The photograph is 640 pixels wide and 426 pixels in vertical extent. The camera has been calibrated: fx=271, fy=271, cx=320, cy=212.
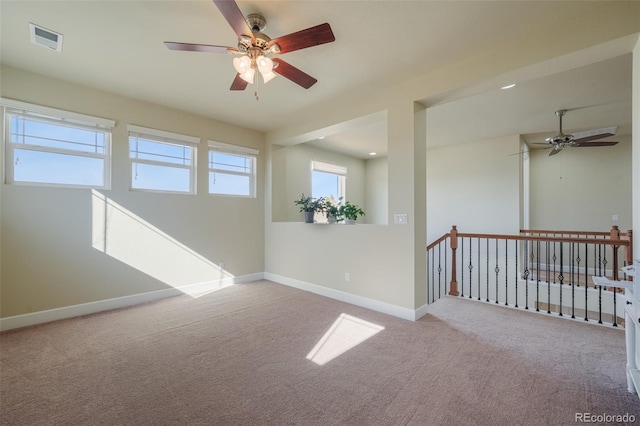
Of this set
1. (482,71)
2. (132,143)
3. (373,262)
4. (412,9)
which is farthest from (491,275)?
(132,143)

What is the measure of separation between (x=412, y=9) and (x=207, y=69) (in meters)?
2.10

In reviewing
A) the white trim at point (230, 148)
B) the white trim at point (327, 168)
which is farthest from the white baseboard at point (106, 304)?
the white trim at point (327, 168)

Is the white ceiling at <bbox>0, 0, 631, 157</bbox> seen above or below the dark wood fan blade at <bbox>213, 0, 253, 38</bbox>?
above

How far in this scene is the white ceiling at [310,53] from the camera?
2068mm

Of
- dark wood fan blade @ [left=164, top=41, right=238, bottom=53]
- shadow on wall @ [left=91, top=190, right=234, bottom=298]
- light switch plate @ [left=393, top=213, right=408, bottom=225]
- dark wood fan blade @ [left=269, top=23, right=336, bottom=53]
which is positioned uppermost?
dark wood fan blade @ [left=164, top=41, right=238, bottom=53]

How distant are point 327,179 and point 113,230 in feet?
14.6

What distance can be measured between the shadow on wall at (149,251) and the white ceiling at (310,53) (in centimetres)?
160

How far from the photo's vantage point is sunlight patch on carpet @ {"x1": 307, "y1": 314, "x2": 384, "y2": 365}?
2367 mm

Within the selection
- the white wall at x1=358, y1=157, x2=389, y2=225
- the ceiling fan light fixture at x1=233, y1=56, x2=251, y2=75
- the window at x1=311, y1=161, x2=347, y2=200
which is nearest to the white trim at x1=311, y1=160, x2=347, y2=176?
the window at x1=311, y1=161, x2=347, y2=200

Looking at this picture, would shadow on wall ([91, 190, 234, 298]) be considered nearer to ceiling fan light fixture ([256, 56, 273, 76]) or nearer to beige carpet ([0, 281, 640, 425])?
beige carpet ([0, 281, 640, 425])

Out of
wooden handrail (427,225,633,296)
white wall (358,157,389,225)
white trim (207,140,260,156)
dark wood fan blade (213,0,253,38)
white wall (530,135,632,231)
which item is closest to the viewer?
dark wood fan blade (213,0,253,38)

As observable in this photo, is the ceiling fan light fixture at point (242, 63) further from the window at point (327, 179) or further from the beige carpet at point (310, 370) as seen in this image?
the window at point (327, 179)

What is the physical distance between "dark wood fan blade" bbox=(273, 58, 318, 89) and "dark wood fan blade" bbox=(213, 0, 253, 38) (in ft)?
1.09

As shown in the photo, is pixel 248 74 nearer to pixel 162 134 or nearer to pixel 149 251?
pixel 162 134
